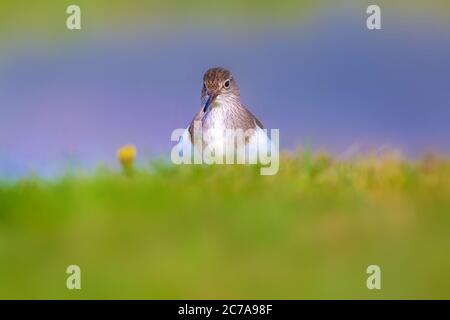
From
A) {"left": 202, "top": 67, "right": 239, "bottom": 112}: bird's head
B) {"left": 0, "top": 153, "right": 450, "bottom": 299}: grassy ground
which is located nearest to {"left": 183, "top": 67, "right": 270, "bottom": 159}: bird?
{"left": 202, "top": 67, "right": 239, "bottom": 112}: bird's head

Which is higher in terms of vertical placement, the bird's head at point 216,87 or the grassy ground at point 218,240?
the bird's head at point 216,87

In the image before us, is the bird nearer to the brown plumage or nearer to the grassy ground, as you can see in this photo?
the brown plumage

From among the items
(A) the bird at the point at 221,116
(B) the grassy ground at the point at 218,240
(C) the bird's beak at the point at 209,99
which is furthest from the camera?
(C) the bird's beak at the point at 209,99

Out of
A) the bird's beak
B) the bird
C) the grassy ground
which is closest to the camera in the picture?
the grassy ground

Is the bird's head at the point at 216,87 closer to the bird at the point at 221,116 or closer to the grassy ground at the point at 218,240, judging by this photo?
the bird at the point at 221,116

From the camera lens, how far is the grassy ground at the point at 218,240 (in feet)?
15.3

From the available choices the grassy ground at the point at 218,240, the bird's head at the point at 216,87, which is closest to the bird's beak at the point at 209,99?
the bird's head at the point at 216,87

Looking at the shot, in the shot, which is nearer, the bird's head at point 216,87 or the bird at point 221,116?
the bird at point 221,116

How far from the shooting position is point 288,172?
5.60 metres

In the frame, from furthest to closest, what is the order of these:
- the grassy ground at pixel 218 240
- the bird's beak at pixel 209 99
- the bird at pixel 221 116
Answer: the bird's beak at pixel 209 99 → the bird at pixel 221 116 → the grassy ground at pixel 218 240

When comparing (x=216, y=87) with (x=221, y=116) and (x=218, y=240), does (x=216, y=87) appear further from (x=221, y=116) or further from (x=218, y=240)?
(x=218, y=240)

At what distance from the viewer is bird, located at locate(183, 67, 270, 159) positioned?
6672 mm
